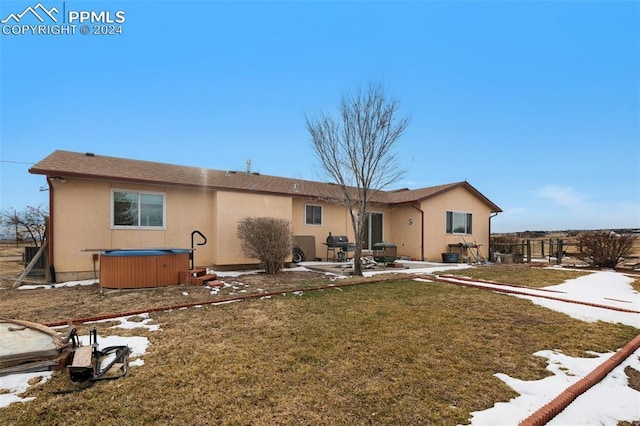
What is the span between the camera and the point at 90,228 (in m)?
9.41

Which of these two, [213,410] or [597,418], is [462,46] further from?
[213,410]

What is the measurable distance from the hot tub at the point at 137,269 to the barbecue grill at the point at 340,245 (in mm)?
7225

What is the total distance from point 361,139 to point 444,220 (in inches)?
331

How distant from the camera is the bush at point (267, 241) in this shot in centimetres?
1022

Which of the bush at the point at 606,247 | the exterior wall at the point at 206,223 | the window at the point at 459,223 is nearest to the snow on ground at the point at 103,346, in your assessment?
the exterior wall at the point at 206,223

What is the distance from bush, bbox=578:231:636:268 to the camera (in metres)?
12.4

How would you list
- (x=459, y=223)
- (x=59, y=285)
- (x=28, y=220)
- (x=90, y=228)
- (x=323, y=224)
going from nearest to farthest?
(x=59, y=285) < (x=90, y=228) < (x=323, y=224) < (x=28, y=220) < (x=459, y=223)

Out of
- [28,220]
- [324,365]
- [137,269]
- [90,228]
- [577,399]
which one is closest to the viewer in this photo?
[577,399]

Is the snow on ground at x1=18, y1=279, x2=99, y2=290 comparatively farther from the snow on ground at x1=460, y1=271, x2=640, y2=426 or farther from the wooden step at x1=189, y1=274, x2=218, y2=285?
the snow on ground at x1=460, y1=271, x2=640, y2=426

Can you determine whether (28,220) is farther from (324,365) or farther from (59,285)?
(324,365)

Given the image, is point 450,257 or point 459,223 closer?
point 450,257

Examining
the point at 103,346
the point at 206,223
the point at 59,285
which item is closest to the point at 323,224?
the point at 206,223

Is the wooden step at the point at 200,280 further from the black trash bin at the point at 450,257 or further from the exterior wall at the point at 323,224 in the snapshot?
the black trash bin at the point at 450,257

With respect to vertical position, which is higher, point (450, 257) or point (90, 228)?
point (90, 228)
